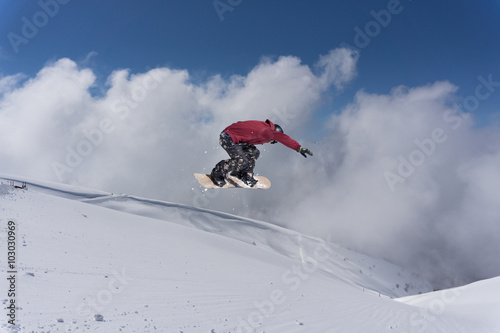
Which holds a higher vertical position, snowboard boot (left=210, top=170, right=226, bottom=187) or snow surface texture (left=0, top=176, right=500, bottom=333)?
snowboard boot (left=210, top=170, right=226, bottom=187)

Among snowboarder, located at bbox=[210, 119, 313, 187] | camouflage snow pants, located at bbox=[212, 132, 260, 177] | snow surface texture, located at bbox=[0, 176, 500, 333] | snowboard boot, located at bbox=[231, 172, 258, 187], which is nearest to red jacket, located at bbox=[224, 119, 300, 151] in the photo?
snowboarder, located at bbox=[210, 119, 313, 187]

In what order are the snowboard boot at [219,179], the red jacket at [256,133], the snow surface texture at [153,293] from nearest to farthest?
the snow surface texture at [153,293], the red jacket at [256,133], the snowboard boot at [219,179]

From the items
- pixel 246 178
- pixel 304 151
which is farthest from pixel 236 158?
pixel 304 151

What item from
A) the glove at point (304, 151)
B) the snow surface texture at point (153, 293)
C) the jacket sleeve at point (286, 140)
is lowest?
the snow surface texture at point (153, 293)

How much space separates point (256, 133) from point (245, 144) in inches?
20.6

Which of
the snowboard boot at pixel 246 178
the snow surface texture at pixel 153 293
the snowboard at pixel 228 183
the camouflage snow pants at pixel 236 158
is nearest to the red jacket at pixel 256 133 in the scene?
the camouflage snow pants at pixel 236 158

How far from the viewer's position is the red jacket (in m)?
4.84

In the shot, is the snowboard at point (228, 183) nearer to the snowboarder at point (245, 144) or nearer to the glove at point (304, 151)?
the snowboarder at point (245, 144)

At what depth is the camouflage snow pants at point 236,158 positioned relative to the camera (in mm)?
5598

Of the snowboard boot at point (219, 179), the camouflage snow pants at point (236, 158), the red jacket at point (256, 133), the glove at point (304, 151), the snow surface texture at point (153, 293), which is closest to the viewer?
the snow surface texture at point (153, 293)

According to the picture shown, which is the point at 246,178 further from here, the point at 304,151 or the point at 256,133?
the point at 304,151

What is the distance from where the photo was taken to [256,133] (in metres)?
5.15

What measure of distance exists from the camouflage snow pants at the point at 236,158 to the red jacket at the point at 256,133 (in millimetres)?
163

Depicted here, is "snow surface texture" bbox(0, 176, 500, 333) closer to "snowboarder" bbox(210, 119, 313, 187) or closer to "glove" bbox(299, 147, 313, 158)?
"snowboarder" bbox(210, 119, 313, 187)
